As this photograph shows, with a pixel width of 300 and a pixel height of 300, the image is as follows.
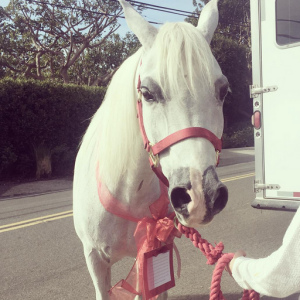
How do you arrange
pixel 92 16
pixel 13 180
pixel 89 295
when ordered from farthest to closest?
pixel 92 16 → pixel 13 180 → pixel 89 295

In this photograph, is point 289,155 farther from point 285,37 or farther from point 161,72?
point 161,72

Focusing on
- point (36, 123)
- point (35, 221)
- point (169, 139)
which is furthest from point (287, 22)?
point (36, 123)

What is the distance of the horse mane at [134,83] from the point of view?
4.88ft

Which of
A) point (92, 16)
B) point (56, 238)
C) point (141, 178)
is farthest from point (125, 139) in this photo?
point (92, 16)

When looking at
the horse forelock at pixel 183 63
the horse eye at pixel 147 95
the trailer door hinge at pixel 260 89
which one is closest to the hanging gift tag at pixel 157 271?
the horse eye at pixel 147 95

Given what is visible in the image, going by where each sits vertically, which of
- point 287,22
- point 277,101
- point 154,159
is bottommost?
point 154,159

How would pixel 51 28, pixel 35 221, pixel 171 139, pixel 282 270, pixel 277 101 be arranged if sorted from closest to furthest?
pixel 282 270, pixel 171 139, pixel 277 101, pixel 35 221, pixel 51 28

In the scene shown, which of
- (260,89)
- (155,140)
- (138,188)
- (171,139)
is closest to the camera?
(171,139)

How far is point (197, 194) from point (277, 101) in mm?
2513

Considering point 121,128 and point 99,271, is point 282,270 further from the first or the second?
point 99,271

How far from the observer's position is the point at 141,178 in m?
1.93

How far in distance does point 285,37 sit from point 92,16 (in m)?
14.5

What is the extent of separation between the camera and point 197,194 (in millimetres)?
1329

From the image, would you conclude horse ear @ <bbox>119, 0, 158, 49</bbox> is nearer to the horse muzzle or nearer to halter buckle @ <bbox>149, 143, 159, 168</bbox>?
halter buckle @ <bbox>149, 143, 159, 168</bbox>
